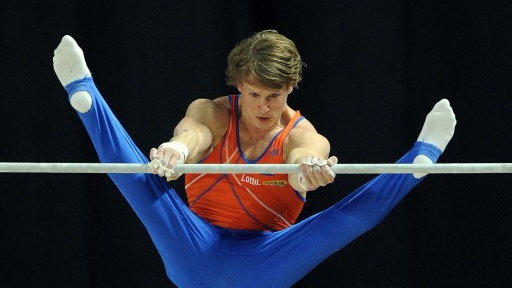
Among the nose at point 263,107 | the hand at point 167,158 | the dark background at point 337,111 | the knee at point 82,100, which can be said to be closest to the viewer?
the hand at point 167,158

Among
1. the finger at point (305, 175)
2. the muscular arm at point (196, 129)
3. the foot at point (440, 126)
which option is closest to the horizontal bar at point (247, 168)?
the finger at point (305, 175)

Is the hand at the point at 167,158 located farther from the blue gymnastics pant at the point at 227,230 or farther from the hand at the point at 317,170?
the hand at the point at 317,170

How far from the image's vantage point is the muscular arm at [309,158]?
2008 mm

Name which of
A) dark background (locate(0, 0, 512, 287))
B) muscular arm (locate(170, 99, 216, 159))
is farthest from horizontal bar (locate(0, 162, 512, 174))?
dark background (locate(0, 0, 512, 287))

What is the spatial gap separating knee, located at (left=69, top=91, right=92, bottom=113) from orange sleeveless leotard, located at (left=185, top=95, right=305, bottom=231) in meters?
0.36

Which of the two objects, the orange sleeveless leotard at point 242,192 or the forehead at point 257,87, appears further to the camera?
the orange sleeveless leotard at point 242,192

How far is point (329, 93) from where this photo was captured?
303 centimetres

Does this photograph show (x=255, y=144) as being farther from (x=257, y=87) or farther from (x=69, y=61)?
(x=69, y=61)

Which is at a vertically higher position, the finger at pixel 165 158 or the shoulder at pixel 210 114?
the shoulder at pixel 210 114

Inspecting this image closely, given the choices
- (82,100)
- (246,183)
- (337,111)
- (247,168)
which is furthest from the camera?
(337,111)

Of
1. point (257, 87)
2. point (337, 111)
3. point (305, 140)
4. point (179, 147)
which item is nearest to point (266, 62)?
point (257, 87)

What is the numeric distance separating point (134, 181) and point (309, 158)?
1.40 ft

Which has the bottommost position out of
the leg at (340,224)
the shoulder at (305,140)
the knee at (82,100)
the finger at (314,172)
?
the leg at (340,224)

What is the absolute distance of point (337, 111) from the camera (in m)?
3.02
